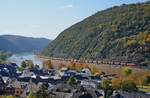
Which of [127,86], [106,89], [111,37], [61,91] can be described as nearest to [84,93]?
[61,91]

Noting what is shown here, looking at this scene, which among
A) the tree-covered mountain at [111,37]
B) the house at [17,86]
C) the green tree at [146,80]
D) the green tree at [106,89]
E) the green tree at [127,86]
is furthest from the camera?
the tree-covered mountain at [111,37]

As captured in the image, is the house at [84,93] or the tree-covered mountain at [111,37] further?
the tree-covered mountain at [111,37]

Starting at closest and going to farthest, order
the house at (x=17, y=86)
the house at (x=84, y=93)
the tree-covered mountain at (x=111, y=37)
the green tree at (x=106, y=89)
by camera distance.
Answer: the house at (x=84, y=93)
the green tree at (x=106, y=89)
the house at (x=17, y=86)
the tree-covered mountain at (x=111, y=37)

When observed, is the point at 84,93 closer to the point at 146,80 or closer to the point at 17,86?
the point at 17,86

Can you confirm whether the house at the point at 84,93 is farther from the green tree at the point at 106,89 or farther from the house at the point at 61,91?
the green tree at the point at 106,89

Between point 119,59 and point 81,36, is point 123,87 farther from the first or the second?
point 81,36

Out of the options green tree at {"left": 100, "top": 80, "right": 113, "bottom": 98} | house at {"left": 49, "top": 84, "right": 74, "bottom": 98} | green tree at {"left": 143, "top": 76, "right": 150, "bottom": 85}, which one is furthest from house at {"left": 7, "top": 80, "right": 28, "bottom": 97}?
green tree at {"left": 143, "top": 76, "right": 150, "bottom": 85}

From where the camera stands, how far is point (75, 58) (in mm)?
129500

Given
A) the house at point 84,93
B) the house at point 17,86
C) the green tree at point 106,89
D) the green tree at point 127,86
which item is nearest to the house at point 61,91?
the house at point 84,93

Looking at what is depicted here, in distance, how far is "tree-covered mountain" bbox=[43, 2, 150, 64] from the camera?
11031 cm

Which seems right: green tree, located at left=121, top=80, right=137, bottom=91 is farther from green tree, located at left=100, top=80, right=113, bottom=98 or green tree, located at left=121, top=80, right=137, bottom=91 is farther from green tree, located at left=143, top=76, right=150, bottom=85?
green tree, located at left=143, top=76, right=150, bottom=85

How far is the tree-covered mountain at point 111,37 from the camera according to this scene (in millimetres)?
110312

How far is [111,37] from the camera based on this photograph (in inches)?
4911

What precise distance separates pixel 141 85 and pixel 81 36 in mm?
81856
